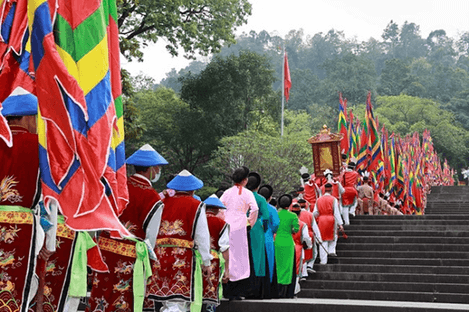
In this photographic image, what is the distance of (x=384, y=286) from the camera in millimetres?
12391

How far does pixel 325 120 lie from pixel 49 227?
59861 millimetres

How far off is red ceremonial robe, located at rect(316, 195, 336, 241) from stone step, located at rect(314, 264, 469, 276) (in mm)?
750

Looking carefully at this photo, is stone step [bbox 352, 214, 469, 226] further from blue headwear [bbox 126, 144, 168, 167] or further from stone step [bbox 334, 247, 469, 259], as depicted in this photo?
blue headwear [bbox 126, 144, 168, 167]

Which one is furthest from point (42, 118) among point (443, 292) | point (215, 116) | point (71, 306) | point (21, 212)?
point (215, 116)

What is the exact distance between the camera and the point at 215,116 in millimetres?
33188

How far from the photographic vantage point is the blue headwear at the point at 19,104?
14.0 ft

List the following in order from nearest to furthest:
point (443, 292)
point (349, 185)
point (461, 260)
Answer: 1. point (443, 292)
2. point (461, 260)
3. point (349, 185)

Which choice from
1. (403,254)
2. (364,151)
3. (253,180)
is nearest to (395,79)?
(364,151)

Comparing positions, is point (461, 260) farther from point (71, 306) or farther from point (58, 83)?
point (58, 83)

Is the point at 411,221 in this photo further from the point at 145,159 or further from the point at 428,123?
the point at 428,123

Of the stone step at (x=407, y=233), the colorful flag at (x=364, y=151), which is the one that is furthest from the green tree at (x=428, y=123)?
the stone step at (x=407, y=233)

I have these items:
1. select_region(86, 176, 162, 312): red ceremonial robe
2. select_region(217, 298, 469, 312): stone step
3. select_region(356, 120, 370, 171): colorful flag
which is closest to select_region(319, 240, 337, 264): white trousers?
select_region(217, 298, 469, 312): stone step

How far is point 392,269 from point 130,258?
8.61m

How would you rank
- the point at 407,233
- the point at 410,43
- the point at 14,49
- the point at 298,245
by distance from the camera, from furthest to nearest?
the point at 410,43
the point at 407,233
the point at 298,245
the point at 14,49
